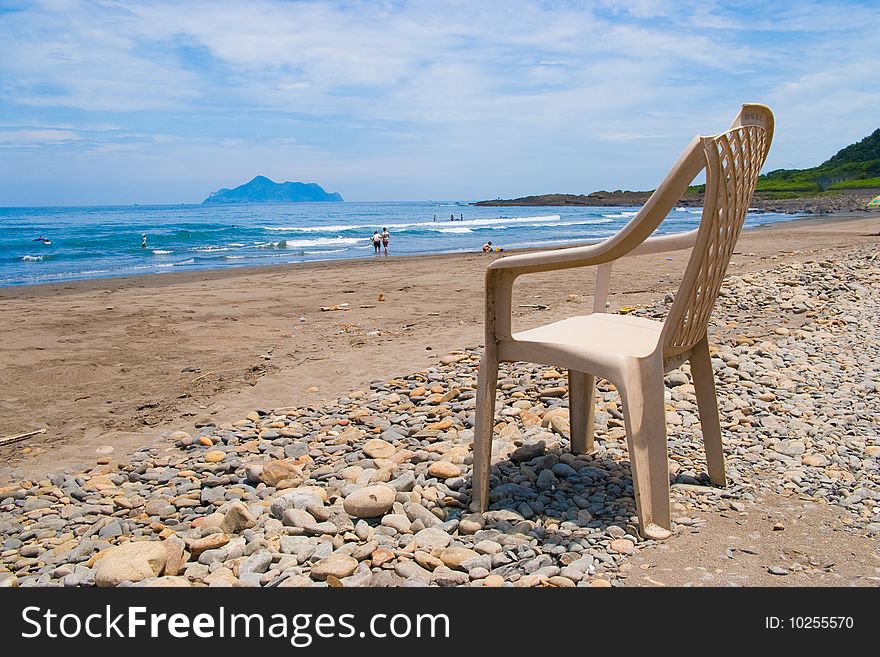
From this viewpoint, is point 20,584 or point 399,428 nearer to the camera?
point 20,584

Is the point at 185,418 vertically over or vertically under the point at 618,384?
under

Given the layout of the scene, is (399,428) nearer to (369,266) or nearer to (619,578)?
(619,578)

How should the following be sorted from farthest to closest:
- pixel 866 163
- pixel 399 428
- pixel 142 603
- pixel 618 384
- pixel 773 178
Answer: pixel 773 178 < pixel 866 163 < pixel 399 428 < pixel 618 384 < pixel 142 603

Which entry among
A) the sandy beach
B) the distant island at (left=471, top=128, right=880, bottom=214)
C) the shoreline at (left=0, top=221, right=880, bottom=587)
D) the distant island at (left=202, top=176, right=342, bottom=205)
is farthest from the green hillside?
the distant island at (left=202, top=176, right=342, bottom=205)

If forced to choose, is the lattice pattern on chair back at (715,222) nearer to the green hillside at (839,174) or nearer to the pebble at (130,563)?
A: the pebble at (130,563)

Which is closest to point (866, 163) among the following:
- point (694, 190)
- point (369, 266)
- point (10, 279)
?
point (694, 190)

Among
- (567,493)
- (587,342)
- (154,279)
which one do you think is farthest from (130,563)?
(154,279)

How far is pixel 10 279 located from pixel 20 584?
17568 mm

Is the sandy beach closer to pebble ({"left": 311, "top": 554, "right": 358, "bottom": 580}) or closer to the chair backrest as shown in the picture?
pebble ({"left": 311, "top": 554, "right": 358, "bottom": 580})

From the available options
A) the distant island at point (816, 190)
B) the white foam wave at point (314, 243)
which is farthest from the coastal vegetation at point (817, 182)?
the white foam wave at point (314, 243)

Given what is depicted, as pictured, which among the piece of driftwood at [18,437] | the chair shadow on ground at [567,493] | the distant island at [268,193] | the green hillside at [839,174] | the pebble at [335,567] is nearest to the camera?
the pebble at [335,567]

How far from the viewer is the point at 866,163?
71750 millimetres

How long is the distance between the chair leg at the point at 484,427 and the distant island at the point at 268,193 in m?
161

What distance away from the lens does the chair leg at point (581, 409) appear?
10.8ft
